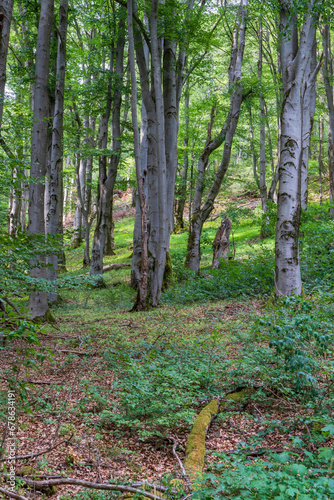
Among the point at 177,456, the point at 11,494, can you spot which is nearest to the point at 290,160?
the point at 177,456

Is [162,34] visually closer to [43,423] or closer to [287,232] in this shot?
[287,232]

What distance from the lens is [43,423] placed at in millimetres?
3834

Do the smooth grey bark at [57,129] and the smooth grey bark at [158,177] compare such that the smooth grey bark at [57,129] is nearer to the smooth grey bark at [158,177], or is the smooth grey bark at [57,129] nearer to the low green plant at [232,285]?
the smooth grey bark at [158,177]

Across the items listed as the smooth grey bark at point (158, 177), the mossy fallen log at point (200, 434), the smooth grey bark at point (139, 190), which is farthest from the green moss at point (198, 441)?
the smooth grey bark at point (158, 177)

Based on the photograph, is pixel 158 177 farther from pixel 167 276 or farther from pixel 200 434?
pixel 200 434

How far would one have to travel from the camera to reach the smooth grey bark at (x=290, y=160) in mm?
7164

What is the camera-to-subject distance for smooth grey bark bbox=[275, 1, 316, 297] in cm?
716

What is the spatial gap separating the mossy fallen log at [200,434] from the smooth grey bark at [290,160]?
11.0 feet

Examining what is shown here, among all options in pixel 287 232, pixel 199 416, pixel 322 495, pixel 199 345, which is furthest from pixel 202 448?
pixel 287 232

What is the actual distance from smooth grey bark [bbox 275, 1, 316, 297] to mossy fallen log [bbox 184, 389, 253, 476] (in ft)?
11.0

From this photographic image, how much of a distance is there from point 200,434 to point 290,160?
556cm

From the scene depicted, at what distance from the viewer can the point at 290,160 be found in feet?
23.7

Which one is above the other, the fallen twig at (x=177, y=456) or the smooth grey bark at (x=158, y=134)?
the smooth grey bark at (x=158, y=134)

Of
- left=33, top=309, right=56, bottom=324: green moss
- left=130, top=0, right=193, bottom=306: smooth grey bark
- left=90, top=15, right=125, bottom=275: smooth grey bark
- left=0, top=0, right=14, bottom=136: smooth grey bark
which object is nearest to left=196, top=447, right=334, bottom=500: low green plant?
left=0, top=0, right=14, bottom=136: smooth grey bark
